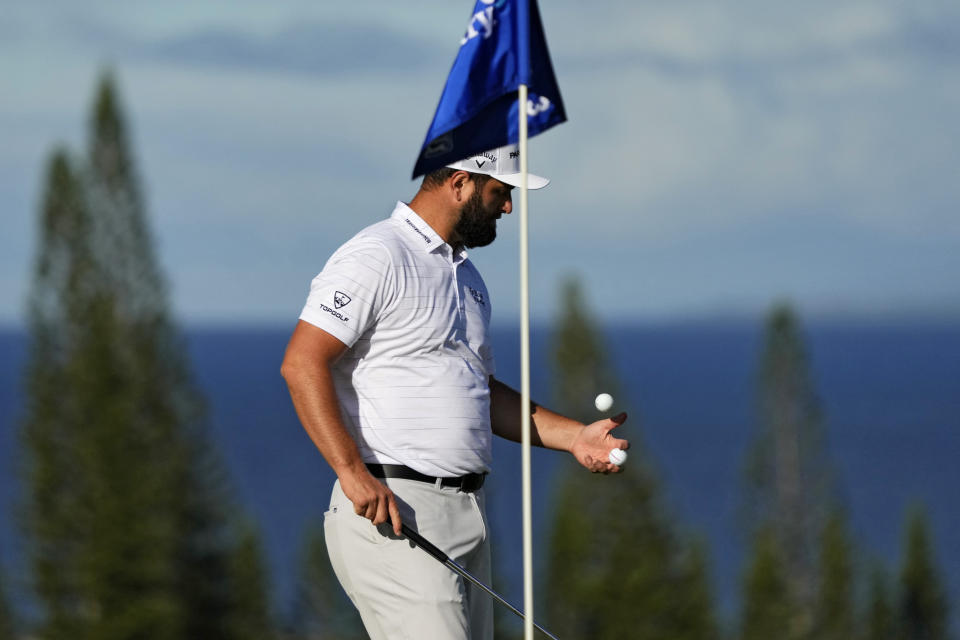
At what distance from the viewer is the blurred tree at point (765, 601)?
43406mm

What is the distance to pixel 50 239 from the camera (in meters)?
40.6

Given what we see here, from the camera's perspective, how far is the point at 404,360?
149 inches

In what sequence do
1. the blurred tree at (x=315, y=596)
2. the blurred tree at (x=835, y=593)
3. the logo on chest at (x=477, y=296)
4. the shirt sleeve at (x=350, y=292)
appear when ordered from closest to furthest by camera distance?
1. the shirt sleeve at (x=350, y=292)
2. the logo on chest at (x=477, y=296)
3. the blurred tree at (x=315, y=596)
4. the blurred tree at (x=835, y=593)

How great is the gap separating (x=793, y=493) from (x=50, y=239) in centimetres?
2425

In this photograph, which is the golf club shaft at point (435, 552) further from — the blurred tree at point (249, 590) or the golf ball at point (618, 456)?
the blurred tree at point (249, 590)

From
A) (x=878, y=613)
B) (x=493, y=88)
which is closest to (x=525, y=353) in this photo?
(x=493, y=88)

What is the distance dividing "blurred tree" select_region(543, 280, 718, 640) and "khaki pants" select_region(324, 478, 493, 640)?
3756cm

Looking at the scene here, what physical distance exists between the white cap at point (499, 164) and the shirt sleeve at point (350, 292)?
0.32 meters

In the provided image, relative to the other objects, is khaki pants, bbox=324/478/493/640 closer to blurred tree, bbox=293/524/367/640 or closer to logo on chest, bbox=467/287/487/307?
logo on chest, bbox=467/287/487/307

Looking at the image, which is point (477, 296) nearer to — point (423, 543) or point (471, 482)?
point (471, 482)

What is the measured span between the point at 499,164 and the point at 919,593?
44.8m

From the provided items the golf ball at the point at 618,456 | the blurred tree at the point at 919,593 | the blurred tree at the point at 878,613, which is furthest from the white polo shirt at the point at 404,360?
the blurred tree at the point at 919,593

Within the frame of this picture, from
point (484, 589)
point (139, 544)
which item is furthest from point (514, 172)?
point (139, 544)

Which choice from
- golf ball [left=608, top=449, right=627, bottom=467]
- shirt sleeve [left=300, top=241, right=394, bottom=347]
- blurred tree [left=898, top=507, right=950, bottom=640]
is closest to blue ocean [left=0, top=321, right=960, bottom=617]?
blurred tree [left=898, top=507, right=950, bottom=640]
